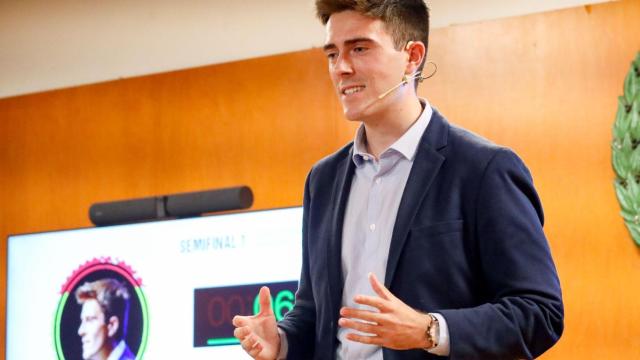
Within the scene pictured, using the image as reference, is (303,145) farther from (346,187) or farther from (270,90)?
(346,187)

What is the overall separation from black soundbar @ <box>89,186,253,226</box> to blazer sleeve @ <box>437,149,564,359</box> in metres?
2.53

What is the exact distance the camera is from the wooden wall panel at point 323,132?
3752mm

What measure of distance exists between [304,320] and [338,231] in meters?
0.22

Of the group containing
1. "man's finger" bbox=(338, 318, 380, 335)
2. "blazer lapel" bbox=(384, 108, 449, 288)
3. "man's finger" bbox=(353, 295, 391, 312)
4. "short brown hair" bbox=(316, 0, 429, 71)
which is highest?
"short brown hair" bbox=(316, 0, 429, 71)

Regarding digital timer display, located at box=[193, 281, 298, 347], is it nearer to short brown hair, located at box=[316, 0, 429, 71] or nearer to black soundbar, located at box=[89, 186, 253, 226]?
black soundbar, located at box=[89, 186, 253, 226]

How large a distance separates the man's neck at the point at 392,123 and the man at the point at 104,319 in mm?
2674

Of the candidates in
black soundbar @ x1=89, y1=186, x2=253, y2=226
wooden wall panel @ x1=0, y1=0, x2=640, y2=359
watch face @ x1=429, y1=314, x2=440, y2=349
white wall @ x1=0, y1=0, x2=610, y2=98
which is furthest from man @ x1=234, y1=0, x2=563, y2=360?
white wall @ x1=0, y1=0, x2=610, y2=98

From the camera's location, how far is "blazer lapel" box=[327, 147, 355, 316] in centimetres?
187

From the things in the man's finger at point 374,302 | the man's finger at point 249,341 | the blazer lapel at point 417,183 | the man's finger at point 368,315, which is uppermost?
the blazer lapel at point 417,183

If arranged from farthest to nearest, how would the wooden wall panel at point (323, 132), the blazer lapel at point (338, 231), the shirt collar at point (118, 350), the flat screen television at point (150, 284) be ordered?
1. the shirt collar at point (118, 350)
2. the flat screen television at point (150, 284)
3. the wooden wall panel at point (323, 132)
4. the blazer lapel at point (338, 231)

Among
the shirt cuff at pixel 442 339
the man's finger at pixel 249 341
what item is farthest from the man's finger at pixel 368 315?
the man's finger at pixel 249 341

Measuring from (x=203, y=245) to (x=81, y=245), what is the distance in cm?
66

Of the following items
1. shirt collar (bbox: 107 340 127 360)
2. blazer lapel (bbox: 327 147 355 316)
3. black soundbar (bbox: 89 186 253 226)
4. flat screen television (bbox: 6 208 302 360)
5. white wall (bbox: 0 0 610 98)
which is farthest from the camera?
white wall (bbox: 0 0 610 98)

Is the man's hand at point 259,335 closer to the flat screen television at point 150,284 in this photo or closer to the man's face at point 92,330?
the flat screen television at point 150,284
